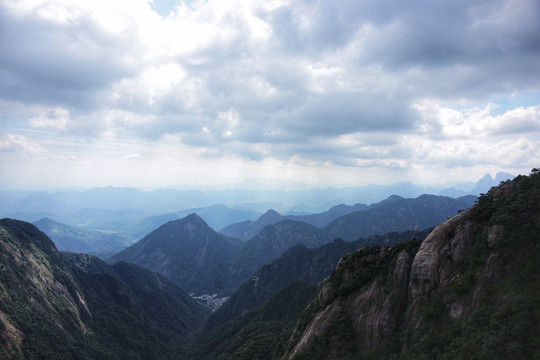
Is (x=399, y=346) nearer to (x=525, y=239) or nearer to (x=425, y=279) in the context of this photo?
(x=425, y=279)

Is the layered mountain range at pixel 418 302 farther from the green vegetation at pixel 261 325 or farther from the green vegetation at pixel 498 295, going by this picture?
the green vegetation at pixel 261 325

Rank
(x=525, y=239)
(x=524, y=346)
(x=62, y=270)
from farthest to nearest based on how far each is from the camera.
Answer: (x=62, y=270) < (x=525, y=239) < (x=524, y=346)

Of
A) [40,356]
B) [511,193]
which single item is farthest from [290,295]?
[511,193]

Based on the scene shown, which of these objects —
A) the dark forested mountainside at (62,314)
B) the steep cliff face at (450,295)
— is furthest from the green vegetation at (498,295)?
the dark forested mountainside at (62,314)

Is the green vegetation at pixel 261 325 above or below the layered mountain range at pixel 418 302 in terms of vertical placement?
below

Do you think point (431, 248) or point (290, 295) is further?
point (290, 295)

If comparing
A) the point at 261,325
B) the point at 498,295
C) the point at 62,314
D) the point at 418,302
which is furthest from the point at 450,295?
the point at 62,314
